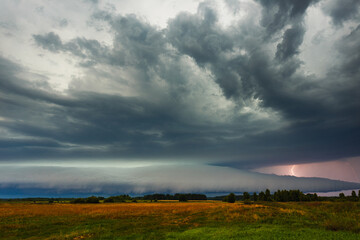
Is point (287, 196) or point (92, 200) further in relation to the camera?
point (287, 196)

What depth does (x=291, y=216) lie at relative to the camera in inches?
1412

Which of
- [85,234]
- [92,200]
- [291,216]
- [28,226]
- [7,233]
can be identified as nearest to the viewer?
[85,234]

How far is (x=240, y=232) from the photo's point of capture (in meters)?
25.8

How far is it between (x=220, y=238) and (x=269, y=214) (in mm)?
19753

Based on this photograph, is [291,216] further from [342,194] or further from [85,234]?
[342,194]

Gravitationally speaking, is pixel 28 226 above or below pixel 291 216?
below

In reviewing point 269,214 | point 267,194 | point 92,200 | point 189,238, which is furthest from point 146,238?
point 267,194

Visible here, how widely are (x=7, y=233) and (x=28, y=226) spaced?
215 inches

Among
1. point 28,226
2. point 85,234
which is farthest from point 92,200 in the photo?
point 85,234

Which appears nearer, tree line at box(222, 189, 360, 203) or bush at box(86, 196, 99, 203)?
bush at box(86, 196, 99, 203)

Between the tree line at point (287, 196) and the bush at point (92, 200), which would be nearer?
the bush at point (92, 200)

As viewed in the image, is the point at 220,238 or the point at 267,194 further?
the point at 267,194

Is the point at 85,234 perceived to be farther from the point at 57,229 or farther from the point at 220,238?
the point at 220,238

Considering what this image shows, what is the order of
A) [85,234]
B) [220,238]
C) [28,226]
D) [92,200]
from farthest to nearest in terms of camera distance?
1. [92,200]
2. [28,226]
3. [85,234]
4. [220,238]
